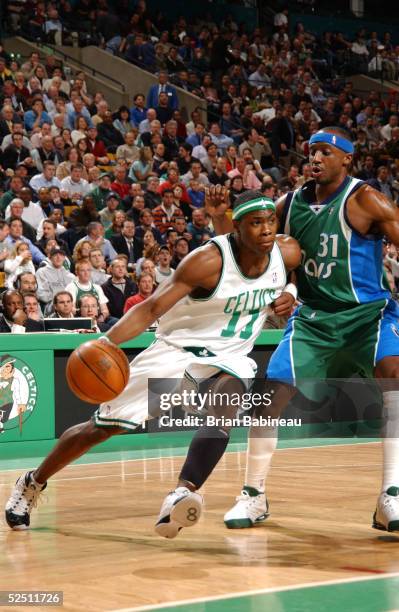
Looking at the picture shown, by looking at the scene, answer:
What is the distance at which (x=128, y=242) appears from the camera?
14.7 meters

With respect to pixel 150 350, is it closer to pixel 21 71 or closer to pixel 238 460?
pixel 238 460

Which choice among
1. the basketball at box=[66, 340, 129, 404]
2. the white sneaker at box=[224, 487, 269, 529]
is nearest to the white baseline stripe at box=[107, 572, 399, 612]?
the basketball at box=[66, 340, 129, 404]

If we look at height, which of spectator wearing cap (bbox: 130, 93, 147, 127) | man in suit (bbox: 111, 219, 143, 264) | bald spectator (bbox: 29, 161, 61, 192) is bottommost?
man in suit (bbox: 111, 219, 143, 264)

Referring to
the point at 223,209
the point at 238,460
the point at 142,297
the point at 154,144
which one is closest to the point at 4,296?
the point at 142,297

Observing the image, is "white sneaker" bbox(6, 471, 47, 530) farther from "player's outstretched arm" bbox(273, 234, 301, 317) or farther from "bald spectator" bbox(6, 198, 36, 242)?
"bald spectator" bbox(6, 198, 36, 242)

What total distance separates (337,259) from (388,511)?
1.37 m

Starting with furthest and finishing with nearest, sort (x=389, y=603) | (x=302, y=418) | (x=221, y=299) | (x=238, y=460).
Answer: (x=302, y=418), (x=238, y=460), (x=221, y=299), (x=389, y=603)

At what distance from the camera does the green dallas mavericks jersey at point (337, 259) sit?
588 cm

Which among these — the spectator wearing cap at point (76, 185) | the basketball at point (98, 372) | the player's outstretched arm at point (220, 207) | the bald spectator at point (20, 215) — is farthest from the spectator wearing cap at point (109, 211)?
the basketball at point (98, 372)

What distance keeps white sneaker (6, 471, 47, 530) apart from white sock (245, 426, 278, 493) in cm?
118

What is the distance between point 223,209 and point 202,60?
57.1 feet

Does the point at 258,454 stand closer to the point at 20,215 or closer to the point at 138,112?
the point at 20,215

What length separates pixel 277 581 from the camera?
4.55m

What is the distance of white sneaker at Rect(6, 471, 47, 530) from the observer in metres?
5.96
